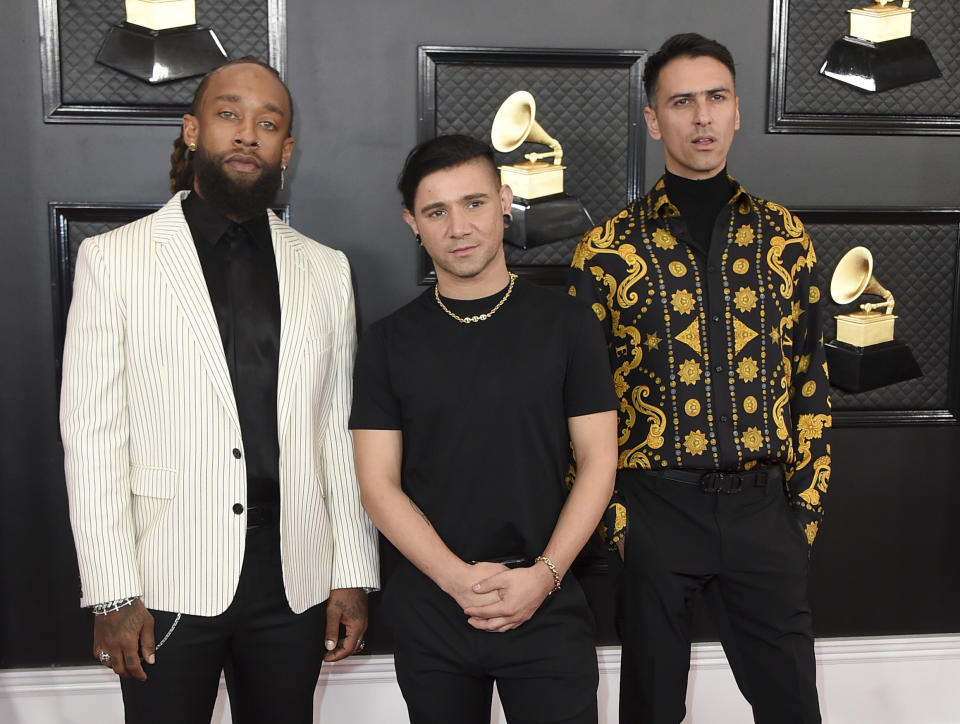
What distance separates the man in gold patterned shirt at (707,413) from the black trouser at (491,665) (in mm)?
335

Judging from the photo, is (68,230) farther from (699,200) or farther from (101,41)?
(699,200)

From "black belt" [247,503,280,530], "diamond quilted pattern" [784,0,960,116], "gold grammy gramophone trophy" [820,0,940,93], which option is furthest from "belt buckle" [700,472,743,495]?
"gold grammy gramophone trophy" [820,0,940,93]

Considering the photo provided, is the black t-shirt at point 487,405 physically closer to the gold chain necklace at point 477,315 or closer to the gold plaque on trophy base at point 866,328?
the gold chain necklace at point 477,315

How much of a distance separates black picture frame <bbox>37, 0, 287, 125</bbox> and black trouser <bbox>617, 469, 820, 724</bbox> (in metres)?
1.69

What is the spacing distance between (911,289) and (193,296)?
7.59ft

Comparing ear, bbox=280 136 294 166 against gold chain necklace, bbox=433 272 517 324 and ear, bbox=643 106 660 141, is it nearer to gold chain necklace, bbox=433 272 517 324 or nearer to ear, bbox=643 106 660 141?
gold chain necklace, bbox=433 272 517 324

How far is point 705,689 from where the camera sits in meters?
2.99

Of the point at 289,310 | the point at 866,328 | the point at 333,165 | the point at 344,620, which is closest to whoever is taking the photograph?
the point at 289,310

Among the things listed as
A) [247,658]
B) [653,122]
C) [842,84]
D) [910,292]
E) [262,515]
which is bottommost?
[247,658]

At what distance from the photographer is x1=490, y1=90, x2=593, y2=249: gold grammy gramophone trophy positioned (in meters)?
2.70

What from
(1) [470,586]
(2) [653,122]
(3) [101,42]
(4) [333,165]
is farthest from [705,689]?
(3) [101,42]

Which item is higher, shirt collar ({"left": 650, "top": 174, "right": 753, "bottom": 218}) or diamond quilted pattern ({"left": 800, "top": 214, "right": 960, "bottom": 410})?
shirt collar ({"left": 650, "top": 174, "right": 753, "bottom": 218})

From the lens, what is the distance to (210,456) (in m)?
1.85

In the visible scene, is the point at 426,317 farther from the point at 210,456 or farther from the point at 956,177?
the point at 956,177
